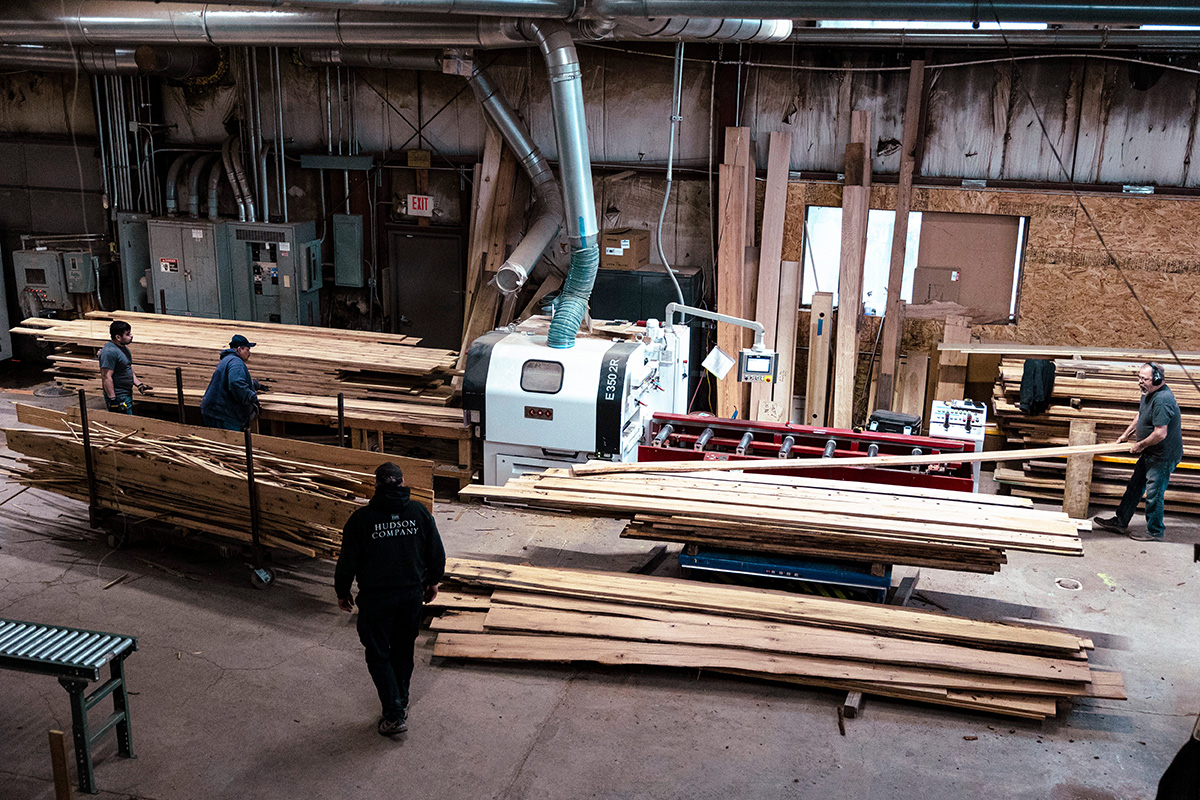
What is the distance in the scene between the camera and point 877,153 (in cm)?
1066

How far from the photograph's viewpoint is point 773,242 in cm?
1052

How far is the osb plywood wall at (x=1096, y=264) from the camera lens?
33.0ft

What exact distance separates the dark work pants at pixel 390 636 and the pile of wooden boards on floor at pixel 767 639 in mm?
676

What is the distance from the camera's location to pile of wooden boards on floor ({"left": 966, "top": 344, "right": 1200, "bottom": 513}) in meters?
8.90

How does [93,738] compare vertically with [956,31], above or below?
below

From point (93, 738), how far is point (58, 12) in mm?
8228

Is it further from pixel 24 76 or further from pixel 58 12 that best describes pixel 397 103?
pixel 24 76

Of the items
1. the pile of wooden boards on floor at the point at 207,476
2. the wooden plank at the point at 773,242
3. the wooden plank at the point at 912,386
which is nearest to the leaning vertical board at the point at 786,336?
the wooden plank at the point at 773,242

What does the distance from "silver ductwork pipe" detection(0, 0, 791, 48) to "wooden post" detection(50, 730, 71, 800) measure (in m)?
6.35

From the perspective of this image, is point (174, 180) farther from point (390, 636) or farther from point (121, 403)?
point (390, 636)

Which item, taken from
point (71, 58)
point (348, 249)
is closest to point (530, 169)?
point (348, 249)

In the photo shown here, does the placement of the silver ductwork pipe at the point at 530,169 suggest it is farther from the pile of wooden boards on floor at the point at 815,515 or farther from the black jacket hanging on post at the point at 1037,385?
the black jacket hanging on post at the point at 1037,385

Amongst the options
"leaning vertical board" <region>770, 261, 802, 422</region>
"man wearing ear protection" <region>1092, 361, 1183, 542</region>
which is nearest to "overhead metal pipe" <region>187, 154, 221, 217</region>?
"leaning vertical board" <region>770, 261, 802, 422</region>

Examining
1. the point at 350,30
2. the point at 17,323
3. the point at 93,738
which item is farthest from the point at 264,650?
the point at 17,323
